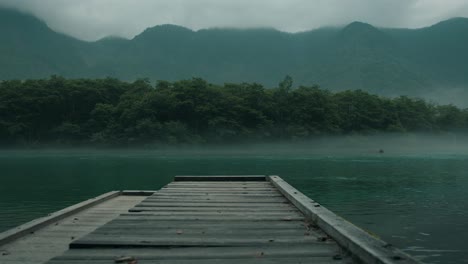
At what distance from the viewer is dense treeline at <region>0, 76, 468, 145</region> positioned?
69062mm

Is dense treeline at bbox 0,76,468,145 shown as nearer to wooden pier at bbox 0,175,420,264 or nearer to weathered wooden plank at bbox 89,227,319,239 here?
wooden pier at bbox 0,175,420,264

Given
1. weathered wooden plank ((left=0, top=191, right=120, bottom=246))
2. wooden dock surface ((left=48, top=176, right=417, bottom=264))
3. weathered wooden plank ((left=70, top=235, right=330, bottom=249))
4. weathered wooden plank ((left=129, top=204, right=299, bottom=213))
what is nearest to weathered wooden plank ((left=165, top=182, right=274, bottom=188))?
weathered wooden plank ((left=0, top=191, right=120, bottom=246))

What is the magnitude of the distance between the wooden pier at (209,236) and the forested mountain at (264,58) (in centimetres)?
14622

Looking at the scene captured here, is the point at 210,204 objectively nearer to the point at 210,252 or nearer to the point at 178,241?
the point at 178,241

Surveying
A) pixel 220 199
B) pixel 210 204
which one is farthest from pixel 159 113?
pixel 210 204

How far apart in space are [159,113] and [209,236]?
68.5 meters

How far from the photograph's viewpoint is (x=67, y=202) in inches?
588

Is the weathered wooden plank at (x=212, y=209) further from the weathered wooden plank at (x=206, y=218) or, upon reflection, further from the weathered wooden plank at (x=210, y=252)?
the weathered wooden plank at (x=210, y=252)

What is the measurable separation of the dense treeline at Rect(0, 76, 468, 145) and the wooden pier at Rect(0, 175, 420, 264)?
61372 mm

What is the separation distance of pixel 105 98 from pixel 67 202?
2472 inches

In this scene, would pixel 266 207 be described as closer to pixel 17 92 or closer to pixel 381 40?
pixel 17 92

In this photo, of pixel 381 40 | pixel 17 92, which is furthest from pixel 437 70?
pixel 17 92

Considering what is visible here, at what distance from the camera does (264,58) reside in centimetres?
19000

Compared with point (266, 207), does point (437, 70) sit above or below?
above
